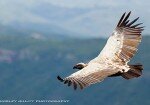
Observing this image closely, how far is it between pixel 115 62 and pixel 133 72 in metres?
1.31

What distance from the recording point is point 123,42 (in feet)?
101

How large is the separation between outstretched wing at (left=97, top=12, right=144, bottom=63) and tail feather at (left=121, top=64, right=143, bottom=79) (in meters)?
0.87

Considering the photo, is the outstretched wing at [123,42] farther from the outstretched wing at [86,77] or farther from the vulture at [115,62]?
the outstretched wing at [86,77]

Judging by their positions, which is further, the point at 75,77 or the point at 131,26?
the point at 131,26

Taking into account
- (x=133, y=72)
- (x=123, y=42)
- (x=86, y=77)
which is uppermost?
(x=123, y=42)

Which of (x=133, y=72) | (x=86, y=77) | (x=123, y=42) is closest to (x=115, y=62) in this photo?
(x=133, y=72)

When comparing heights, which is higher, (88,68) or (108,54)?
(108,54)

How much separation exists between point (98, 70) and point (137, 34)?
260 inches

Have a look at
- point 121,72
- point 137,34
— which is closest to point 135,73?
point 121,72

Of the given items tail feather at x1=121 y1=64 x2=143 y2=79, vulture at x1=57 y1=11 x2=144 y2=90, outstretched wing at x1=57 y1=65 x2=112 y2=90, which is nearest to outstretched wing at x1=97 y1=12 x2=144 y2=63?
vulture at x1=57 y1=11 x2=144 y2=90

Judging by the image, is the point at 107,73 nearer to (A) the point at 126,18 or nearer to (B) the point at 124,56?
(B) the point at 124,56

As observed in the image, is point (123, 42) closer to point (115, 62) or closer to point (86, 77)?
point (115, 62)

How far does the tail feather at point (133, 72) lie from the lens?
26.1m

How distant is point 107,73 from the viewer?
24.0 meters
